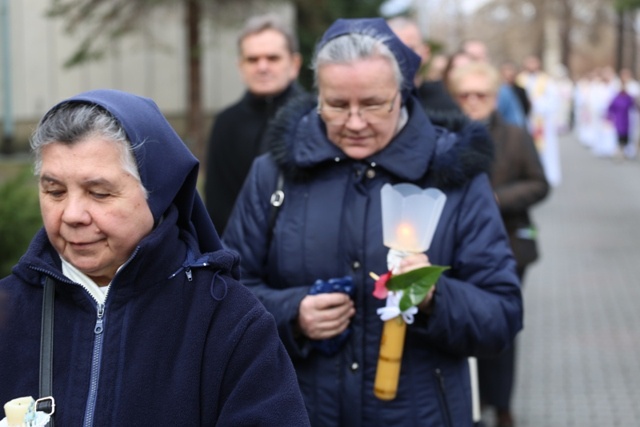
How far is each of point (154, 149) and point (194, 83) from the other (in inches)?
758

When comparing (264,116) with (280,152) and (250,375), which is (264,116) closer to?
(280,152)

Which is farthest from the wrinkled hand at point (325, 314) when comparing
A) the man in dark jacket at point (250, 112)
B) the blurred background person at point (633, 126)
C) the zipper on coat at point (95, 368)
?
the blurred background person at point (633, 126)

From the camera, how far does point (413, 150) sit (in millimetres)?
3467

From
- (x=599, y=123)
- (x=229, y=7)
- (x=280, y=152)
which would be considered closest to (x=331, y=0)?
(x=229, y=7)

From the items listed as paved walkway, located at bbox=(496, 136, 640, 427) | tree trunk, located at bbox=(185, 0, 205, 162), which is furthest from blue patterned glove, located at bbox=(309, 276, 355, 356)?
tree trunk, located at bbox=(185, 0, 205, 162)

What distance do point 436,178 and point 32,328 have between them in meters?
1.43

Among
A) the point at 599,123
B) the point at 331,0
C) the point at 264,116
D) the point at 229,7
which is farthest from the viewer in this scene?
the point at 599,123

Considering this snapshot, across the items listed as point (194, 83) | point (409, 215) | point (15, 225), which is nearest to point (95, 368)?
point (409, 215)

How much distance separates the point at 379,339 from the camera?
3.39 m

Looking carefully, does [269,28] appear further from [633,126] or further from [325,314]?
[633,126]

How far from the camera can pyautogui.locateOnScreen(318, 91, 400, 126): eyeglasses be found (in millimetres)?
3436

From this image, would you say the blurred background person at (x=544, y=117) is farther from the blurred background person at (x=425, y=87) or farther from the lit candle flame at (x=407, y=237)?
the lit candle flame at (x=407, y=237)

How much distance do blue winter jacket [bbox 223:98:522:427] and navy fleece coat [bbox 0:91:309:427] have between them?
0.93 metres

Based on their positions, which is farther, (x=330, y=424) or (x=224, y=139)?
(x=224, y=139)
